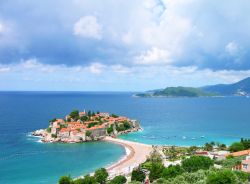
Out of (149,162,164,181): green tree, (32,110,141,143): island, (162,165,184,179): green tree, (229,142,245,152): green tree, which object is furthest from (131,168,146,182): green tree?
(32,110,141,143): island

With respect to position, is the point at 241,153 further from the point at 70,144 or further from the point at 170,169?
the point at 70,144

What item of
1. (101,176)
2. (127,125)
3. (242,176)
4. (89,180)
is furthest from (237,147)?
(127,125)

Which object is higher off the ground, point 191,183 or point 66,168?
point 191,183

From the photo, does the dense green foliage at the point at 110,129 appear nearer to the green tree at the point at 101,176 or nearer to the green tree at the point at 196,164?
the green tree at the point at 101,176

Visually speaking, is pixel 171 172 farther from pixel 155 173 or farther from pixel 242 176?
pixel 242 176

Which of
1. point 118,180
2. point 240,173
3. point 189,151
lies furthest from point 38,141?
point 240,173
